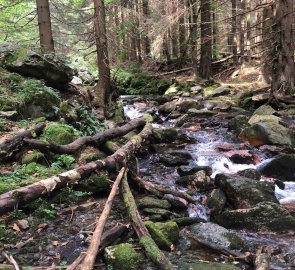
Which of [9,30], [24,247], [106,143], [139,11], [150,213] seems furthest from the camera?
[139,11]

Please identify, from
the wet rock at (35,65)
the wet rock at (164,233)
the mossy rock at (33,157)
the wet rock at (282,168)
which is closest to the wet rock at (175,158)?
the wet rock at (282,168)

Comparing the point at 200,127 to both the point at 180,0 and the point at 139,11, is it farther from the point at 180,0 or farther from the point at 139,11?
the point at 139,11

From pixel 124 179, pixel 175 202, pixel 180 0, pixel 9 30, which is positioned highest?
pixel 180 0

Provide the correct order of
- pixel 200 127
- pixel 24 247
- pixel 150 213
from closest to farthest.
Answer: pixel 24 247 → pixel 150 213 → pixel 200 127

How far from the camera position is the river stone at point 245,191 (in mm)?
5934

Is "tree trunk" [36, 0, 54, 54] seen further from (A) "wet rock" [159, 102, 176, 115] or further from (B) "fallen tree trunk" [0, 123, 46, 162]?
(B) "fallen tree trunk" [0, 123, 46, 162]

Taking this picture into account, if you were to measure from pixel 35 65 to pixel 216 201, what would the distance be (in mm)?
7035

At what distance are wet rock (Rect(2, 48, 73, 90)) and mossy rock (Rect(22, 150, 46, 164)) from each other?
460cm

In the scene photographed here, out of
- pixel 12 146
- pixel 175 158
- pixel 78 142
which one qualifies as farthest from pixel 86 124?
pixel 12 146

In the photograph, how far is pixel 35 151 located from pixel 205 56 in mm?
14573

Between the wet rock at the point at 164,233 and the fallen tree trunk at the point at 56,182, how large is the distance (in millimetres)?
1271

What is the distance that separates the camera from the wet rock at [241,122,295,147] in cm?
927

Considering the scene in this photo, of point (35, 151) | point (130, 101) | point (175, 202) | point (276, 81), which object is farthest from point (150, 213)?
point (130, 101)

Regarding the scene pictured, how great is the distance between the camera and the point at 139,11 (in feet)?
86.6
